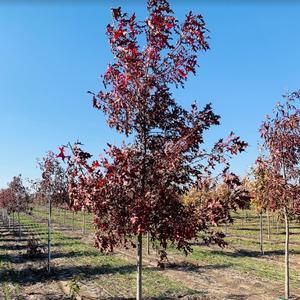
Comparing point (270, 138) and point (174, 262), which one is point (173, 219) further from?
point (174, 262)

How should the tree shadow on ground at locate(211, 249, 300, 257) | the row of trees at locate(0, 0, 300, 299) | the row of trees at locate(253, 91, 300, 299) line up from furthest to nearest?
the tree shadow on ground at locate(211, 249, 300, 257) → the row of trees at locate(253, 91, 300, 299) → the row of trees at locate(0, 0, 300, 299)

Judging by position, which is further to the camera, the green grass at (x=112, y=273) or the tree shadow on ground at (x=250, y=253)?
the tree shadow on ground at (x=250, y=253)

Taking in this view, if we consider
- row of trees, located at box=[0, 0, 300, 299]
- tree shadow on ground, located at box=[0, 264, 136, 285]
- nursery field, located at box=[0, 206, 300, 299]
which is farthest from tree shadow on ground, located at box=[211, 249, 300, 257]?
row of trees, located at box=[0, 0, 300, 299]

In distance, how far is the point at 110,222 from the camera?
6227mm

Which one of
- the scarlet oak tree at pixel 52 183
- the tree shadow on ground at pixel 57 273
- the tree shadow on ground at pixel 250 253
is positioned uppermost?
the scarlet oak tree at pixel 52 183

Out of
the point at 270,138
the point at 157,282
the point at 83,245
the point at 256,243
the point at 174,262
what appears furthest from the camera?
the point at 256,243

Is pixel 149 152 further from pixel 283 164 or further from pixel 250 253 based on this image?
pixel 250 253

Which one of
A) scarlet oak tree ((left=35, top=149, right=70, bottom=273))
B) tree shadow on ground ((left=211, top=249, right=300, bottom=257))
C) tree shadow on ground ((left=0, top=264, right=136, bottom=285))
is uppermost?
scarlet oak tree ((left=35, top=149, right=70, bottom=273))

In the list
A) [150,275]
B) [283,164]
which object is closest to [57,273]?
[150,275]

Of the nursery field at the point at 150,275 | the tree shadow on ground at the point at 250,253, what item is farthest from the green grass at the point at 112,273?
the tree shadow on ground at the point at 250,253

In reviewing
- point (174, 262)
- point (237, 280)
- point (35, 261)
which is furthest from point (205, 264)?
point (35, 261)

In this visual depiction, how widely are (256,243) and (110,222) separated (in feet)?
81.2

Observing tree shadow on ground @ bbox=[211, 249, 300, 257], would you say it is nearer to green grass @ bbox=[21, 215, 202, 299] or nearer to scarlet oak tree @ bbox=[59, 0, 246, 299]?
green grass @ bbox=[21, 215, 202, 299]

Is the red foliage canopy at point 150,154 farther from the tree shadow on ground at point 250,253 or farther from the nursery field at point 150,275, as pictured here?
the tree shadow on ground at point 250,253
